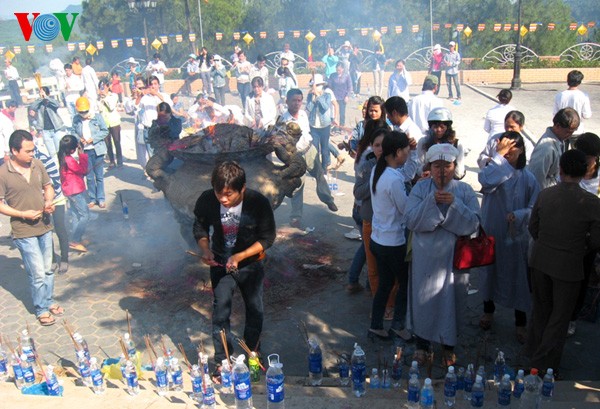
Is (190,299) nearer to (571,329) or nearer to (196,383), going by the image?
(196,383)

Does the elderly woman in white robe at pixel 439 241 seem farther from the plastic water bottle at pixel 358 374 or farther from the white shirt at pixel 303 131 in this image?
the white shirt at pixel 303 131

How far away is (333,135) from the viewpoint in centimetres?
1421

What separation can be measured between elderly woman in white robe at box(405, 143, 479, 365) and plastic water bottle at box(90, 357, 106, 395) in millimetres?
2449

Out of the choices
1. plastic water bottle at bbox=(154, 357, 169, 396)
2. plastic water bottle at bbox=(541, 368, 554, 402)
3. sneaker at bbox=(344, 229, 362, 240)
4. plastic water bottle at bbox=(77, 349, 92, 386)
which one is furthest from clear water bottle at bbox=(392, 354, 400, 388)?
sneaker at bbox=(344, 229, 362, 240)

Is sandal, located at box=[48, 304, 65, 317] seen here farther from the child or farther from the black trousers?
the black trousers

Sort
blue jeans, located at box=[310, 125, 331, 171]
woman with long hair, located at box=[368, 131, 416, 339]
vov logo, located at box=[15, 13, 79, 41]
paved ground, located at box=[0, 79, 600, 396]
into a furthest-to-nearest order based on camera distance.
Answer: vov logo, located at box=[15, 13, 79, 41]
blue jeans, located at box=[310, 125, 331, 171]
paved ground, located at box=[0, 79, 600, 396]
woman with long hair, located at box=[368, 131, 416, 339]

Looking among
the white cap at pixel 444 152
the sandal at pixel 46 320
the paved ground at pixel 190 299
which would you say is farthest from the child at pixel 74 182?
the white cap at pixel 444 152

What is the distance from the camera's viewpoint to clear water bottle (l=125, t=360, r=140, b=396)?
4.02 metres

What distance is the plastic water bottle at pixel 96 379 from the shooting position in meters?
4.12

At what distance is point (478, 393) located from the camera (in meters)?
3.68

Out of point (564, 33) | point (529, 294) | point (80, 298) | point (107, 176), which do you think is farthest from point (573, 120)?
point (564, 33)

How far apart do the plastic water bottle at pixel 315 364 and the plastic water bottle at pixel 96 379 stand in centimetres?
154

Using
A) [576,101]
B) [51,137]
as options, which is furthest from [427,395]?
[51,137]

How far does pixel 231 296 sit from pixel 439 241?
5.52 ft
